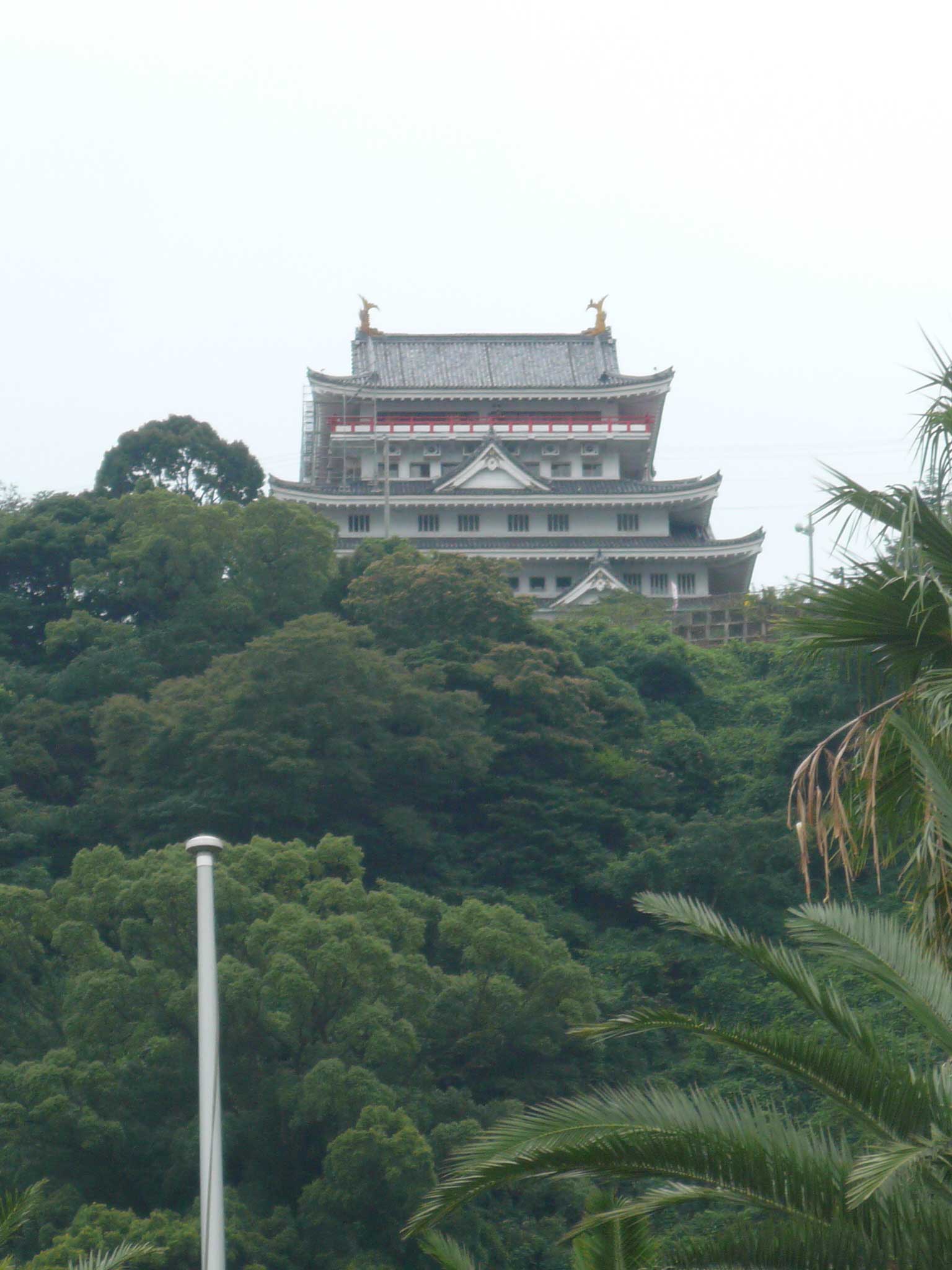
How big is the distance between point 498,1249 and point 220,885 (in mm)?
6656

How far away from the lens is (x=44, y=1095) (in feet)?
78.5

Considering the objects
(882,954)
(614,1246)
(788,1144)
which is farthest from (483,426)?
(788,1144)

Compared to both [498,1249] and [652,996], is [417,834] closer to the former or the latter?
[652,996]

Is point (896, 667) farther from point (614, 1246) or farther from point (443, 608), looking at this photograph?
point (443, 608)

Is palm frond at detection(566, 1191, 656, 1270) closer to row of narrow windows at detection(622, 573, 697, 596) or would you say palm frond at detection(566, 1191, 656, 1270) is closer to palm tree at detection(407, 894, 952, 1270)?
palm tree at detection(407, 894, 952, 1270)

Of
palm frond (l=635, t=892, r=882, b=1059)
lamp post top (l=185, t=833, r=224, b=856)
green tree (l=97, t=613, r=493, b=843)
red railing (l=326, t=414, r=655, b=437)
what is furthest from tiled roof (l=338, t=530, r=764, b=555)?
palm frond (l=635, t=892, r=882, b=1059)

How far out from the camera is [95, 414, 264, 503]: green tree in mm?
52219

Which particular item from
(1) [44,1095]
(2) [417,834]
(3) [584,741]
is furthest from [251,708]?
(1) [44,1095]

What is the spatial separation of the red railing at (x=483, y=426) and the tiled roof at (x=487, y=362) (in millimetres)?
1419

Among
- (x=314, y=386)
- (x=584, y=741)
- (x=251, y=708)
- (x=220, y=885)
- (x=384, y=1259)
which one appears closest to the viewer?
(x=384, y=1259)

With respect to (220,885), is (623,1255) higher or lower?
lower

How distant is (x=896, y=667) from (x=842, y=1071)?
2911 mm

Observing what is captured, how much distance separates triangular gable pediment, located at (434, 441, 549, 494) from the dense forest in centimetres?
765

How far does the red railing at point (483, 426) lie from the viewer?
59125 mm
